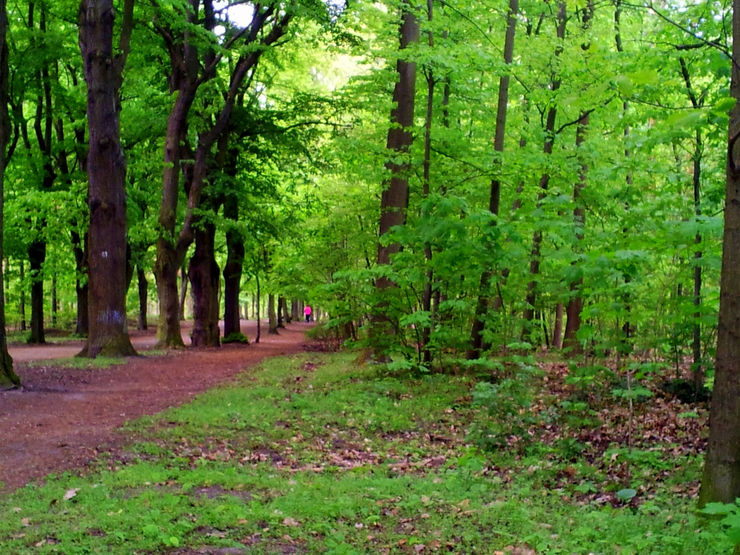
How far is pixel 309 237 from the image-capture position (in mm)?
22453

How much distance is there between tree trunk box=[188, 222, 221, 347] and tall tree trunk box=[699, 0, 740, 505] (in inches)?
737

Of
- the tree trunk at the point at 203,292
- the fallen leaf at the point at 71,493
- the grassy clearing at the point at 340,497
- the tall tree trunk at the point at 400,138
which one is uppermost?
the tall tree trunk at the point at 400,138

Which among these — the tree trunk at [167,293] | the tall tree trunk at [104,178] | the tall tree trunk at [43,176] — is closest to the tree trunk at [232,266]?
the tree trunk at [167,293]

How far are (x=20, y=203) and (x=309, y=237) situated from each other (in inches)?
357

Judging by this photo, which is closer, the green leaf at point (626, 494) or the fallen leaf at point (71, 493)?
the fallen leaf at point (71, 493)

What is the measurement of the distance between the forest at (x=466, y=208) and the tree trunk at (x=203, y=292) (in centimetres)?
9

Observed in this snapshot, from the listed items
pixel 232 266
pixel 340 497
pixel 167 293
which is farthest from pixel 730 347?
pixel 232 266

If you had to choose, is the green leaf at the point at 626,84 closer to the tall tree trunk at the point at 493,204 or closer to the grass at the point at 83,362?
the tall tree trunk at the point at 493,204

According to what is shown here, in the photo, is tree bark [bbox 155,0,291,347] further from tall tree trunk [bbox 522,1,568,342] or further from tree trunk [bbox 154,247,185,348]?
tall tree trunk [bbox 522,1,568,342]

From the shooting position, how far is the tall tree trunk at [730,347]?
4.30m

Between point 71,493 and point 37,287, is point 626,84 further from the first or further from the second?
point 37,287

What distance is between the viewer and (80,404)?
956cm

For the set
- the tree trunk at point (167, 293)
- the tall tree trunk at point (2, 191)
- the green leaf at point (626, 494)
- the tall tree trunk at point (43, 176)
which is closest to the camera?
A: the green leaf at point (626, 494)

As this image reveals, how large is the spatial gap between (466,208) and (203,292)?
47.5 ft
